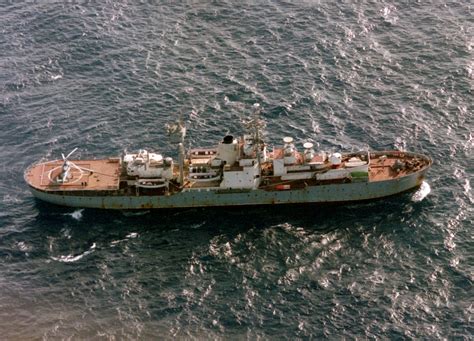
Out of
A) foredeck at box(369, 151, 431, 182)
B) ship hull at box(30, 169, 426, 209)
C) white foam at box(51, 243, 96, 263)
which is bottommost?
white foam at box(51, 243, 96, 263)

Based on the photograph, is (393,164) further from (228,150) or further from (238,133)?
(238,133)

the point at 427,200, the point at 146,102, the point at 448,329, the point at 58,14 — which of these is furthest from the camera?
the point at 58,14

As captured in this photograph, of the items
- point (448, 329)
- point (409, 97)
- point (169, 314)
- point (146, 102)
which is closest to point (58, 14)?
point (146, 102)

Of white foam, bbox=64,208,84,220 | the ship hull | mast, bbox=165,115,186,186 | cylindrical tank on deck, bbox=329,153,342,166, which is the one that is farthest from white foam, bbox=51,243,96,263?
cylindrical tank on deck, bbox=329,153,342,166

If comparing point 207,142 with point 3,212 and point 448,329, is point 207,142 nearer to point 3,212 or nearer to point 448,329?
point 3,212

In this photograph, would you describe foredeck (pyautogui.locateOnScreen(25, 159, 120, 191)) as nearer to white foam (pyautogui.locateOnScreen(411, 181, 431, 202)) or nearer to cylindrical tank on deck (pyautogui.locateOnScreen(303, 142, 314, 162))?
cylindrical tank on deck (pyautogui.locateOnScreen(303, 142, 314, 162))

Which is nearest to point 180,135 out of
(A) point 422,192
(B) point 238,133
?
(B) point 238,133
